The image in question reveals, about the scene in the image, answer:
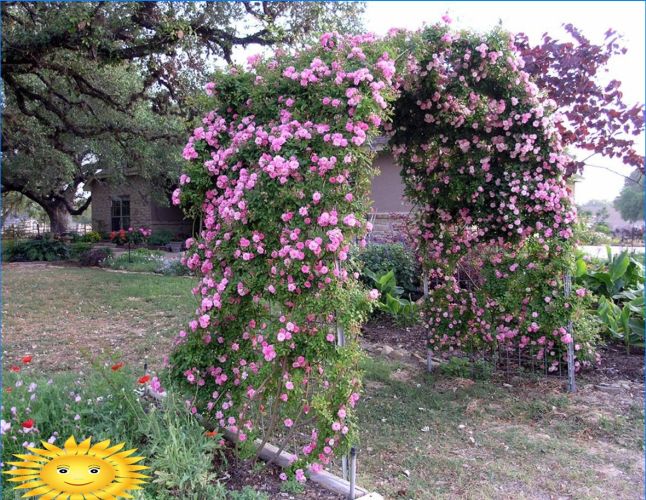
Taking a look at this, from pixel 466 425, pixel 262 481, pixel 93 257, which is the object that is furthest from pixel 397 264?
pixel 93 257

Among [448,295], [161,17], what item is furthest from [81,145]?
[448,295]

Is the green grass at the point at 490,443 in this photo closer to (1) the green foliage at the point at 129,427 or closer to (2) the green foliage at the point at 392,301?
(1) the green foliage at the point at 129,427

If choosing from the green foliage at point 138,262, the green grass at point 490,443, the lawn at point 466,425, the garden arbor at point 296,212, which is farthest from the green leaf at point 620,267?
the green foliage at point 138,262

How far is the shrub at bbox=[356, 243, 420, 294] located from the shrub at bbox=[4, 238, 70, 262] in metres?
10.8

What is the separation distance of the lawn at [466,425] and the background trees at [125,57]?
2.63m

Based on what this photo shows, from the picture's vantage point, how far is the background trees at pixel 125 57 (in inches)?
248

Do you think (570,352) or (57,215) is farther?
(57,215)

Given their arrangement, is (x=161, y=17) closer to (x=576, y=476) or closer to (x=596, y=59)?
(x=596, y=59)

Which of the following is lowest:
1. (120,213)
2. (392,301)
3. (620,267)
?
(392,301)

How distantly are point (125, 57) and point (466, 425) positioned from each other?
602 centimetres

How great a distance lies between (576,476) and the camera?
3096 mm

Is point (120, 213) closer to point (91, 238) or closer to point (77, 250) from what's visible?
point (91, 238)

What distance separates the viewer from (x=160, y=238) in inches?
703

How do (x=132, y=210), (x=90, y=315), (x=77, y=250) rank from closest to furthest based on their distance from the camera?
(x=90, y=315), (x=77, y=250), (x=132, y=210)
